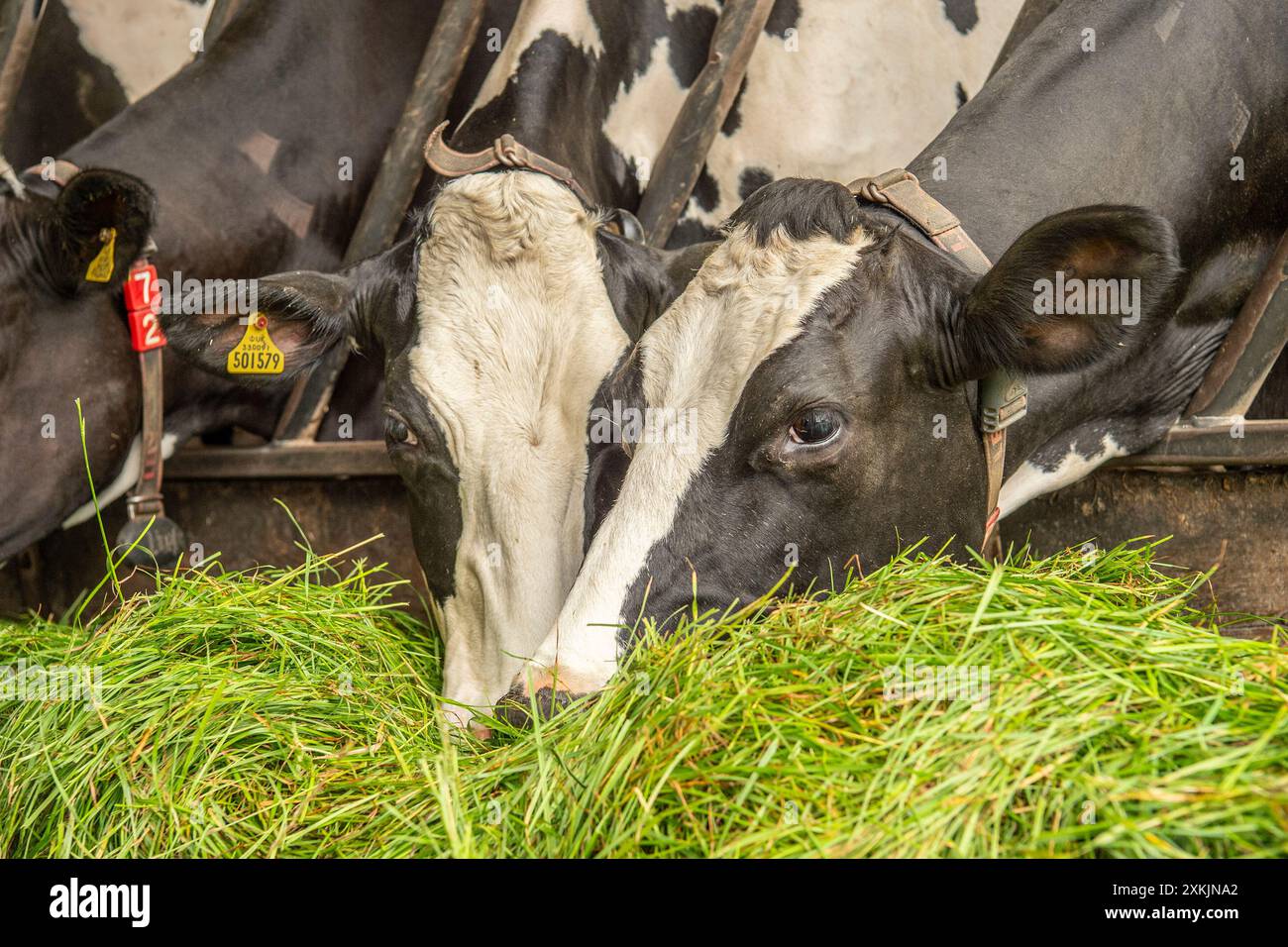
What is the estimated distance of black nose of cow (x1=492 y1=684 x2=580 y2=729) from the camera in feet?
6.62

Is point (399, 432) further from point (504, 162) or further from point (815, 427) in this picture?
point (815, 427)

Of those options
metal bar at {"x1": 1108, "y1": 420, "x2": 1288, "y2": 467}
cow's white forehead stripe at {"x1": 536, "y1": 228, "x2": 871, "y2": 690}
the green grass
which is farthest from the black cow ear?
metal bar at {"x1": 1108, "y1": 420, "x2": 1288, "y2": 467}

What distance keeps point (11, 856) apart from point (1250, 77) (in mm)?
3148

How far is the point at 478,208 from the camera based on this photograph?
3.01 m

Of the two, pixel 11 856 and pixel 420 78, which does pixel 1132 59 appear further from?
pixel 11 856

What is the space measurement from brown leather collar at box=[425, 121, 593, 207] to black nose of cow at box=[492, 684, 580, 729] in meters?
1.51

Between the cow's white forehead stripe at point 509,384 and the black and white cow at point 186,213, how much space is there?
958 millimetres

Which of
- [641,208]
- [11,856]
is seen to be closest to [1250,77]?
[641,208]

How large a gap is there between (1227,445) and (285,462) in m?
2.75

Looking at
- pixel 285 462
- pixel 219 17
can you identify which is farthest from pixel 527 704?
pixel 219 17

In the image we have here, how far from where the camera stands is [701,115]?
3.94 meters

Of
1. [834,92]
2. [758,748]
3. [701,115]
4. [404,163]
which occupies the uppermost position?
[834,92]

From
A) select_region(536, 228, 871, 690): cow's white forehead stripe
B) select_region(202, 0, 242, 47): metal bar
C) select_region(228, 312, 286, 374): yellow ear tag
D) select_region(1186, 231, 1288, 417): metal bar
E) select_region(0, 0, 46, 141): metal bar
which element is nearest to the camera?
select_region(536, 228, 871, 690): cow's white forehead stripe

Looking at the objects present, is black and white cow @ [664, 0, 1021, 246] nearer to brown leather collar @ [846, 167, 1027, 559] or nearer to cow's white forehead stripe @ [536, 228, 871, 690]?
brown leather collar @ [846, 167, 1027, 559]
